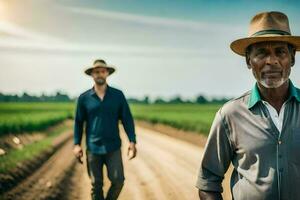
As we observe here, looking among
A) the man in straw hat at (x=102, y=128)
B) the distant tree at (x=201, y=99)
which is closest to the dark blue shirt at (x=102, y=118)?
the man in straw hat at (x=102, y=128)

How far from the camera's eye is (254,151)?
243 cm

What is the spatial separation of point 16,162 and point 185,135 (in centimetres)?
1451

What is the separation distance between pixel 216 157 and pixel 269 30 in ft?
2.01

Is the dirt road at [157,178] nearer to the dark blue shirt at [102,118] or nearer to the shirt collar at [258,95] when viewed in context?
the dark blue shirt at [102,118]

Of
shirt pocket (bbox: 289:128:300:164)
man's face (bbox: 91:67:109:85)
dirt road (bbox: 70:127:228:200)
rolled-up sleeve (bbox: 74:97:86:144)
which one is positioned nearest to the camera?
shirt pocket (bbox: 289:128:300:164)

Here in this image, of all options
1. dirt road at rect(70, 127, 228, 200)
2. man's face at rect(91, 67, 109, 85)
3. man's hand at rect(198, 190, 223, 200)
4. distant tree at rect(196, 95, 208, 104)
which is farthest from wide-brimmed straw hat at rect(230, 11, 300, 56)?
distant tree at rect(196, 95, 208, 104)

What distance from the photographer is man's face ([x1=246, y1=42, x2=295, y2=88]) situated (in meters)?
2.55

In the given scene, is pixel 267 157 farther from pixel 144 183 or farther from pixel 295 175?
pixel 144 183

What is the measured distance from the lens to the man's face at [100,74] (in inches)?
252

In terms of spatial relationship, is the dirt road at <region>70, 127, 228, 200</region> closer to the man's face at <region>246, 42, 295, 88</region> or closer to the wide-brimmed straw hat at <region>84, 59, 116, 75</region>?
the wide-brimmed straw hat at <region>84, 59, 116, 75</region>

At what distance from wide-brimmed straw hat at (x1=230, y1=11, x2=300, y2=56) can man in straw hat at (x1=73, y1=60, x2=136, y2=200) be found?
353 cm

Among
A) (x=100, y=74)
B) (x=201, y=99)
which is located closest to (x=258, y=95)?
(x=100, y=74)

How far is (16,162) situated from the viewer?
10812 millimetres

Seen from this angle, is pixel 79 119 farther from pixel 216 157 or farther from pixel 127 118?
pixel 216 157
